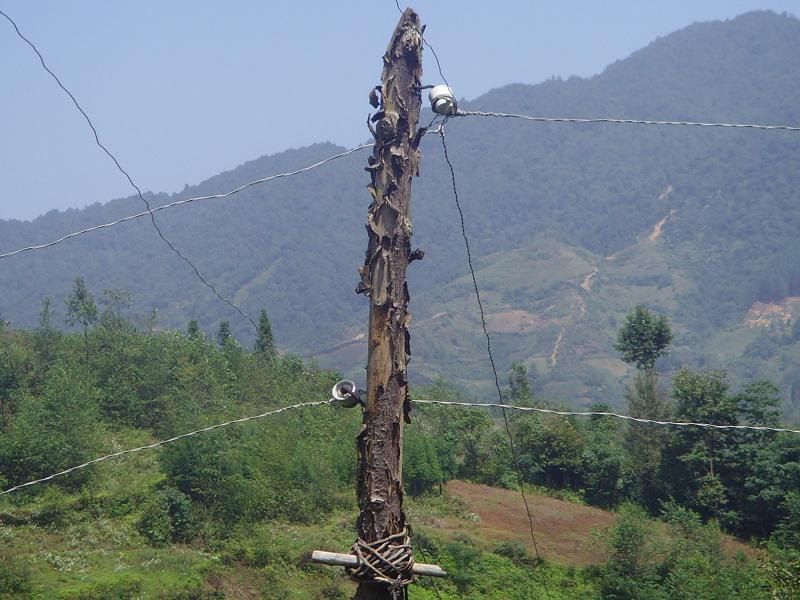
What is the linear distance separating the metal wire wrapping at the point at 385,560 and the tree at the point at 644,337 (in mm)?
43361

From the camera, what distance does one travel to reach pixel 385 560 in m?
6.20

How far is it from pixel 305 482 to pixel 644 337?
65.0ft

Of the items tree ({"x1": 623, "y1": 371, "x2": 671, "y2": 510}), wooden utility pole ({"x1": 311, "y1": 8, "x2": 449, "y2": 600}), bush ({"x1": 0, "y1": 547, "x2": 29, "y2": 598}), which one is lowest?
tree ({"x1": 623, "y1": 371, "x2": 671, "y2": 510})

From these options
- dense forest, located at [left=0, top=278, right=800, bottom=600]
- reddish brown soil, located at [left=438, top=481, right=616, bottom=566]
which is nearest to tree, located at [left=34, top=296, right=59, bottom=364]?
dense forest, located at [left=0, top=278, right=800, bottom=600]

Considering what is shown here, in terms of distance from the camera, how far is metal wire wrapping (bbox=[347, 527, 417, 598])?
621 cm

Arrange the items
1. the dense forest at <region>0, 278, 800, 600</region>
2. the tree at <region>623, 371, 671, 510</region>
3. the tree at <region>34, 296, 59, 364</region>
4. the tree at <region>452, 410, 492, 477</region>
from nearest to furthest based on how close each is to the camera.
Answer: the dense forest at <region>0, 278, 800, 600</region>
the tree at <region>623, 371, 671, 510</region>
the tree at <region>452, 410, 492, 477</region>
the tree at <region>34, 296, 59, 364</region>

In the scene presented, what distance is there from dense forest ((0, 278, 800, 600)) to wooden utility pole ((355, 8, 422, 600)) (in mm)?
14581

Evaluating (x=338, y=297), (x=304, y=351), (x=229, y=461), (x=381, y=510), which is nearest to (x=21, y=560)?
(x=229, y=461)

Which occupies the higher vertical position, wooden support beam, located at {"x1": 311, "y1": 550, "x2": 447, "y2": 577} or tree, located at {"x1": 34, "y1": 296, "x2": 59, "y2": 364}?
wooden support beam, located at {"x1": 311, "y1": 550, "x2": 447, "y2": 577}

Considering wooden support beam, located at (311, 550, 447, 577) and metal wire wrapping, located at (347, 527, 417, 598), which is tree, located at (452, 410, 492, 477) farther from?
metal wire wrapping, located at (347, 527, 417, 598)

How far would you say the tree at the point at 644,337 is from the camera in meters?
48.3

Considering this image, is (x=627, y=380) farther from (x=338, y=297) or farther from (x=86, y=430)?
(x=86, y=430)

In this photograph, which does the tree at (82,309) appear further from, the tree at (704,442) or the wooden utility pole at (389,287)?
the wooden utility pole at (389,287)

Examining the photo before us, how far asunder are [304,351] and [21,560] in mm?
142742
